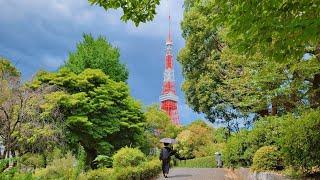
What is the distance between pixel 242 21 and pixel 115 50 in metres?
33.6

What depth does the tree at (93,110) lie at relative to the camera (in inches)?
1188

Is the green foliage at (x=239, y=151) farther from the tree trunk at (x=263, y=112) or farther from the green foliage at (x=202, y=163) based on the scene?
the green foliage at (x=202, y=163)

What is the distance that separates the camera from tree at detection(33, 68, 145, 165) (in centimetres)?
3017

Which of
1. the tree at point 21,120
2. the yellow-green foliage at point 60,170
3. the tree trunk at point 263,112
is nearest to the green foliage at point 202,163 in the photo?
the tree trunk at point 263,112

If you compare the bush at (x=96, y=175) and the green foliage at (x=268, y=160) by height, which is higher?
the green foliage at (x=268, y=160)

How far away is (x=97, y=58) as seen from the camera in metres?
37.5

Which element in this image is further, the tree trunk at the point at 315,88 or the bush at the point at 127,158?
the bush at the point at 127,158

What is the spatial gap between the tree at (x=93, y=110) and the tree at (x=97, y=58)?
411 cm

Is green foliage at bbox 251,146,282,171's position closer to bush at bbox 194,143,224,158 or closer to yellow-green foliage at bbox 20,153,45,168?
yellow-green foliage at bbox 20,153,45,168

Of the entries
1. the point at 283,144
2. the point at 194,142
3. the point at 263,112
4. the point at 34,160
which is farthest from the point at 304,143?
the point at 194,142

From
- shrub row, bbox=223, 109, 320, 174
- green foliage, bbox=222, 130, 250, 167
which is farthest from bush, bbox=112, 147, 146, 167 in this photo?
shrub row, bbox=223, 109, 320, 174

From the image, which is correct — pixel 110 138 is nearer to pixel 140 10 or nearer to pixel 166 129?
pixel 166 129

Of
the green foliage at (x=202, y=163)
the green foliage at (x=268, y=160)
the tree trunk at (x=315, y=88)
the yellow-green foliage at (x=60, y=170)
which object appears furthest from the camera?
the green foliage at (x=202, y=163)

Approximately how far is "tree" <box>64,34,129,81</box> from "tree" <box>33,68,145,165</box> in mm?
4115
